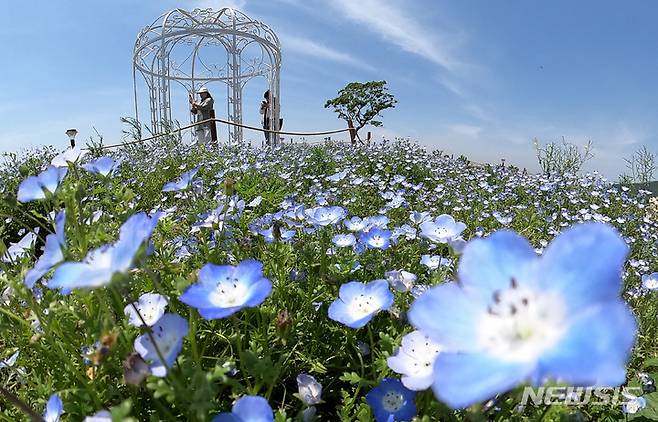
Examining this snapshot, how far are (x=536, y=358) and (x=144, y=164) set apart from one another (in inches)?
261

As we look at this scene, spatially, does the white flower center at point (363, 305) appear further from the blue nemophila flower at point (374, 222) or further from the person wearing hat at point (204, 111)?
the person wearing hat at point (204, 111)

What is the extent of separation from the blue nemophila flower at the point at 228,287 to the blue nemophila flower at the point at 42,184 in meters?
0.53

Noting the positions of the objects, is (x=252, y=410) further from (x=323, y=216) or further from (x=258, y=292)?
(x=323, y=216)

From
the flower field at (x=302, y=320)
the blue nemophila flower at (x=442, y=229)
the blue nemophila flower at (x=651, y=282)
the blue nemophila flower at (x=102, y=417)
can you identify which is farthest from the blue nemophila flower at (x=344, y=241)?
the blue nemophila flower at (x=651, y=282)

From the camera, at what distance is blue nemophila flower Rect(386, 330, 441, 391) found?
1004 millimetres

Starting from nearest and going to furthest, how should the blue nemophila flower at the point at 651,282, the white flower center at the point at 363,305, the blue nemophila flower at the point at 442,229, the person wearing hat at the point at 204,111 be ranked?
the white flower center at the point at 363,305
the blue nemophila flower at the point at 442,229
the blue nemophila flower at the point at 651,282
the person wearing hat at the point at 204,111

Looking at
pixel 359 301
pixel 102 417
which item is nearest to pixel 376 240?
pixel 359 301

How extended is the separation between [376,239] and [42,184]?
121 centimetres

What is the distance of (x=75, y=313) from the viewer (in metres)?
1.26

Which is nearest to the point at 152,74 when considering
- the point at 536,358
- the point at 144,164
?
the point at 144,164

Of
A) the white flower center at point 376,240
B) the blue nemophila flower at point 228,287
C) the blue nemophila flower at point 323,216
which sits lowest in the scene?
the white flower center at point 376,240

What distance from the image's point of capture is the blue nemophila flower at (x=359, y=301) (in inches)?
51.4

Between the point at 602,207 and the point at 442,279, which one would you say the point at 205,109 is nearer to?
the point at 602,207

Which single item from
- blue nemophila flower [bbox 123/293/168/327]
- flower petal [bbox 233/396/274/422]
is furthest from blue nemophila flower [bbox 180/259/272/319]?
Answer: blue nemophila flower [bbox 123/293/168/327]
